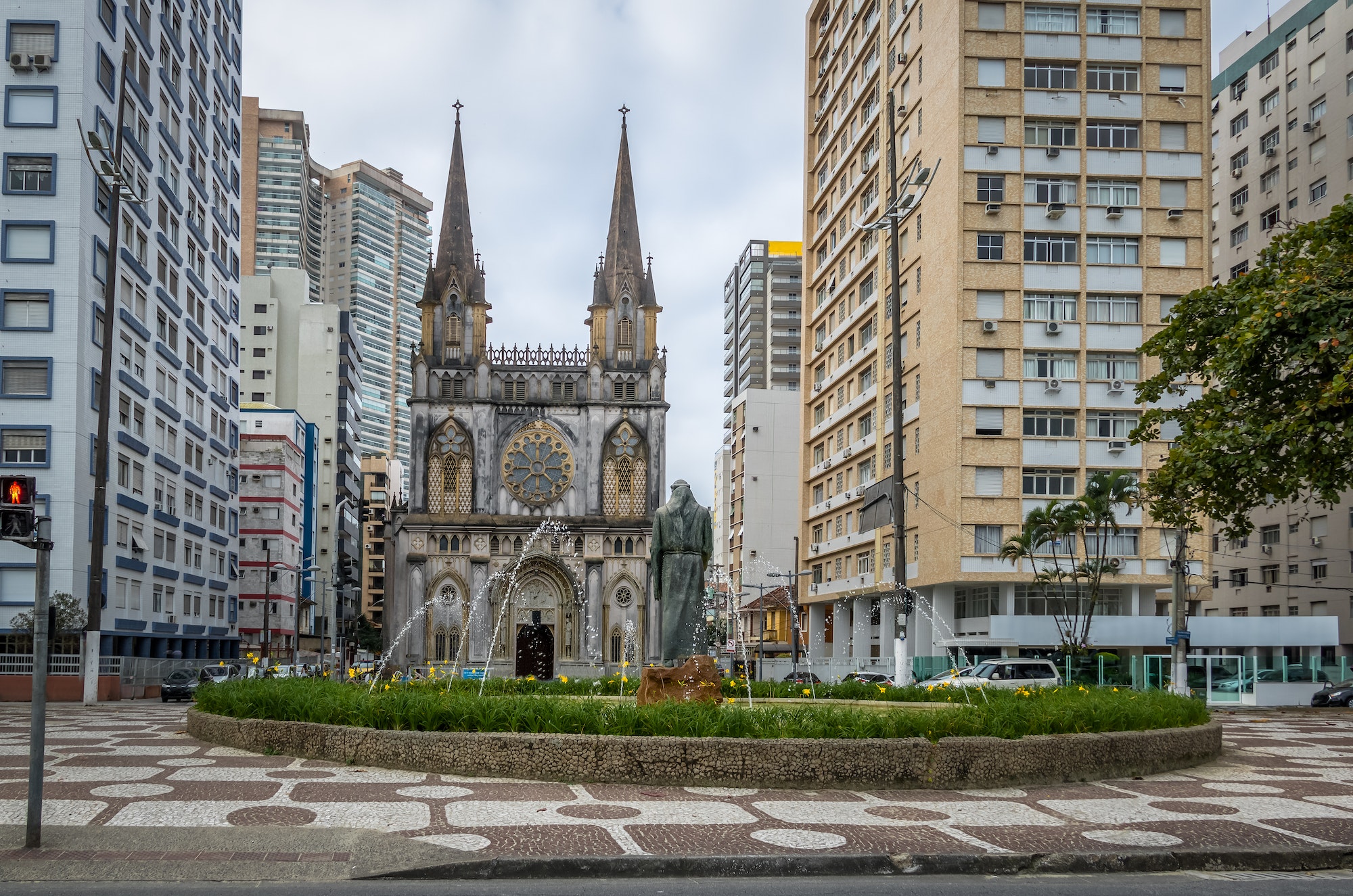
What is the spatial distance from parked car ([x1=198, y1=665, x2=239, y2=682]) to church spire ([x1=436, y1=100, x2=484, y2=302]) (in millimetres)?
28778

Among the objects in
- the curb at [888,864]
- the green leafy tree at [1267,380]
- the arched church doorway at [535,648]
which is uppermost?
the green leafy tree at [1267,380]

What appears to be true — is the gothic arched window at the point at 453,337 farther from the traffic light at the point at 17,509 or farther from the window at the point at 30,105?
the traffic light at the point at 17,509

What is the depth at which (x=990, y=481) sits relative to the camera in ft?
157

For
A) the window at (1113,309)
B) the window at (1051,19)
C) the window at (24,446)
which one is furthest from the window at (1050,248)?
the window at (24,446)

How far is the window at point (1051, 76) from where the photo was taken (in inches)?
1970

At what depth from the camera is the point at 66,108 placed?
40000 millimetres

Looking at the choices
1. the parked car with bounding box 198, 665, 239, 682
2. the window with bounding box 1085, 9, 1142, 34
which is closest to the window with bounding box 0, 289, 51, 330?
the parked car with bounding box 198, 665, 239, 682

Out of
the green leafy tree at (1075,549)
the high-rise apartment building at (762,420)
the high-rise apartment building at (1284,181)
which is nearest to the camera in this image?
the green leafy tree at (1075,549)

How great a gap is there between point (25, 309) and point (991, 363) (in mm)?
33324

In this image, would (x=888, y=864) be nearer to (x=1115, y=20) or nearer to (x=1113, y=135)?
(x=1113, y=135)

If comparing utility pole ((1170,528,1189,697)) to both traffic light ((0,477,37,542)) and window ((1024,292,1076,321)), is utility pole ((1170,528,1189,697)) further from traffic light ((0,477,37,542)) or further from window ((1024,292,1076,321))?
traffic light ((0,477,37,542))

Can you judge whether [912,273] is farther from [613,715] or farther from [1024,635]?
[613,715]

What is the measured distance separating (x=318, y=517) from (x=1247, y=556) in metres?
62.9

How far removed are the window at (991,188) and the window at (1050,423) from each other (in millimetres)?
8328
